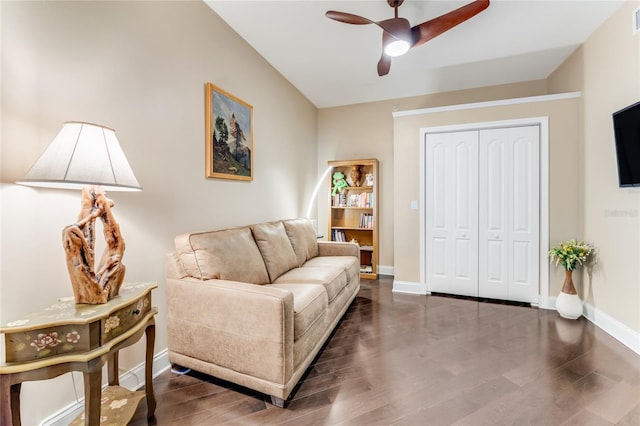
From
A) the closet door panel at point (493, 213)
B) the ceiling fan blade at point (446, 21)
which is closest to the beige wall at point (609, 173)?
the closet door panel at point (493, 213)

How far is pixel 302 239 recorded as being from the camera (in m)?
3.27

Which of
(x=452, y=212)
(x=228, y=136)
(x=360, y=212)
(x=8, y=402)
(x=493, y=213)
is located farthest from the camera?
(x=360, y=212)

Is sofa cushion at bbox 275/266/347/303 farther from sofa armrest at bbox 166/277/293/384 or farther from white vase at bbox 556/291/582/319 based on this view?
white vase at bbox 556/291/582/319

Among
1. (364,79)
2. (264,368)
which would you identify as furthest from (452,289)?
(364,79)

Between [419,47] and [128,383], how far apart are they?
3926 mm

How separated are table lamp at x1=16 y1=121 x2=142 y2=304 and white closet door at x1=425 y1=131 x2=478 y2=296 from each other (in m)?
3.29

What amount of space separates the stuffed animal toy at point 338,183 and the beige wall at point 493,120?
3.30 ft

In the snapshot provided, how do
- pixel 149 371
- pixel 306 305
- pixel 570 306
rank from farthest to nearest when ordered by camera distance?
1. pixel 570 306
2. pixel 306 305
3. pixel 149 371

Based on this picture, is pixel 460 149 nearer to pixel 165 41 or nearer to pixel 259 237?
pixel 259 237

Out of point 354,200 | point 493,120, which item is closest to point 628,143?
point 493,120

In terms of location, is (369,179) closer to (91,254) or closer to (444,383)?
(444,383)

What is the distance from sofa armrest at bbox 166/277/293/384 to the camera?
1542mm

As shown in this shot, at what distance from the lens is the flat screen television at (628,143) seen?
2105 mm

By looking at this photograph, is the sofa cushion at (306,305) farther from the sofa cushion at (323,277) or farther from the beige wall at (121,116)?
the beige wall at (121,116)
